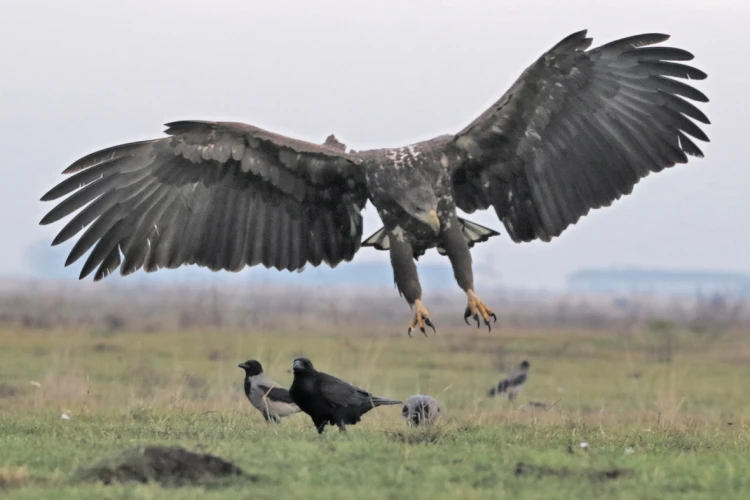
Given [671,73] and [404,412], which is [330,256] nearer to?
[404,412]

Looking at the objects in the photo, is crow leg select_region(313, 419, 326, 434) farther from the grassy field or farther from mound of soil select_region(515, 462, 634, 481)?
mound of soil select_region(515, 462, 634, 481)

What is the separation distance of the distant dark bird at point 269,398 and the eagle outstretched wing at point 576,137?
245 centimetres

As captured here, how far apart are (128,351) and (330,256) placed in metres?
14.1

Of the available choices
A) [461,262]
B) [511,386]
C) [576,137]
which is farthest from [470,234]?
[511,386]

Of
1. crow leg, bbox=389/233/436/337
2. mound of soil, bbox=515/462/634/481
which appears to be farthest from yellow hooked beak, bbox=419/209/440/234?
mound of soil, bbox=515/462/634/481

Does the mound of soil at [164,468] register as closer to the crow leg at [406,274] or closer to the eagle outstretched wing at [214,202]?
the crow leg at [406,274]

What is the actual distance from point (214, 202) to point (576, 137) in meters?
Answer: 3.24

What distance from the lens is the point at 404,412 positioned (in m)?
10.5

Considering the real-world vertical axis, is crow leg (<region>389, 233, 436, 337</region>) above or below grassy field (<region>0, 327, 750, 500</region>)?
above

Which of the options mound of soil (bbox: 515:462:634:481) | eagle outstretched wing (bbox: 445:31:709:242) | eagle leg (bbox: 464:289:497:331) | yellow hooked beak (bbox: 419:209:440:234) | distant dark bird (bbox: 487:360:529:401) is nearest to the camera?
mound of soil (bbox: 515:462:634:481)

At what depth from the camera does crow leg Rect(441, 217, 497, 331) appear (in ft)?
30.5

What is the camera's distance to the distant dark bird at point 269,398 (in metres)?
10.8

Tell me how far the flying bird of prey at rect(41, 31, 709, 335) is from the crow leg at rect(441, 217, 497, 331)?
14mm

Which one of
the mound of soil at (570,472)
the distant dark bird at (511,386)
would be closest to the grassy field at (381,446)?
the mound of soil at (570,472)
